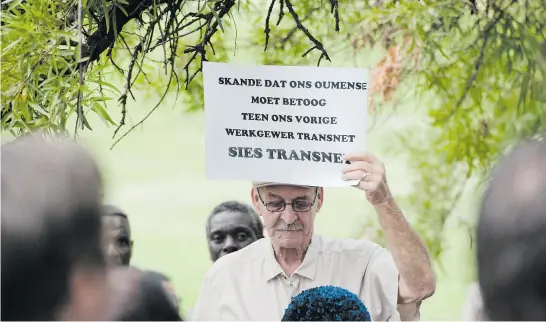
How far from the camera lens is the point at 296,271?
2.23 m

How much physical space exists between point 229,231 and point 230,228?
1cm

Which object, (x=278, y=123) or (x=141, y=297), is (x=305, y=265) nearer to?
(x=278, y=123)

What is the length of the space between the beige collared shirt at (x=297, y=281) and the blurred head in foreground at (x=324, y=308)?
71 centimetres

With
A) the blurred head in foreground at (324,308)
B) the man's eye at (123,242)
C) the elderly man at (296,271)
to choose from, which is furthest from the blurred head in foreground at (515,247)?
the man's eye at (123,242)

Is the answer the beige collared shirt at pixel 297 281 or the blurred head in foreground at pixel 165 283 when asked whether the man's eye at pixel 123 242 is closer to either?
the beige collared shirt at pixel 297 281

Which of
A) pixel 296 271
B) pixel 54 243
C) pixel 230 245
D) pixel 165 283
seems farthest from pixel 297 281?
pixel 54 243

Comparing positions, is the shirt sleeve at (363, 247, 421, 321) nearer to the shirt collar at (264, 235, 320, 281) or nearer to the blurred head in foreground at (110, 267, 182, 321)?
the shirt collar at (264, 235, 320, 281)

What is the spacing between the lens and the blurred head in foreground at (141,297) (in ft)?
4.51

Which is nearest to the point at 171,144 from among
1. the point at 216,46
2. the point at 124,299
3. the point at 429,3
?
the point at 216,46

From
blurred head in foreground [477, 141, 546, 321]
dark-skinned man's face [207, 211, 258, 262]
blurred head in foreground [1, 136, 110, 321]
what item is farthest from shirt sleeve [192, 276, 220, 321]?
blurred head in foreground [477, 141, 546, 321]

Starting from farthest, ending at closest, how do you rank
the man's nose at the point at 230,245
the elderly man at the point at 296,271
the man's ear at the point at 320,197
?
1. the man's nose at the point at 230,245
2. the man's ear at the point at 320,197
3. the elderly man at the point at 296,271

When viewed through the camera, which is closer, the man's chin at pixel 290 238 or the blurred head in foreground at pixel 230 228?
the man's chin at pixel 290 238

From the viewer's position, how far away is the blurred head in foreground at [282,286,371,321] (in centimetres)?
141

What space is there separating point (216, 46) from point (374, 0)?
2.38ft
